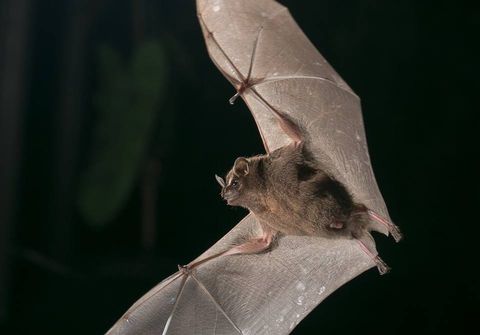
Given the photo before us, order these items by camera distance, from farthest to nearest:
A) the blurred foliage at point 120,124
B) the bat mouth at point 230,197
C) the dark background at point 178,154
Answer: the blurred foliage at point 120,124 → the dark background at point 178,154 → the bat mouth at point 230,197

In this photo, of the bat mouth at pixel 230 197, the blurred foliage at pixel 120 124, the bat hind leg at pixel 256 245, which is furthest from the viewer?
the blurred foliage at pixel 120 124

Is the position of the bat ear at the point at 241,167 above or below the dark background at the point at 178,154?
above

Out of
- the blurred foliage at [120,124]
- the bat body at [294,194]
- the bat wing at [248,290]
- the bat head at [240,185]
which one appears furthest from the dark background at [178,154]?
the bat head at [240,185]

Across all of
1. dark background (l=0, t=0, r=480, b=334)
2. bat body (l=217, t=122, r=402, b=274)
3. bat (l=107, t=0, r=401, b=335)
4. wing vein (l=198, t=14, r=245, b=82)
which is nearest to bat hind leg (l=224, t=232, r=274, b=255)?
bat (l=107, t=0, r=401, b=335)

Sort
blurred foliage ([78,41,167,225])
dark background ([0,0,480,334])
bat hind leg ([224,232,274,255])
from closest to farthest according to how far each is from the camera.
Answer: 1. bat hind leg ([224,232,274,255])
2. dark background ([0,0,480,334])
3. blurred foliage ([78,41,167,225])

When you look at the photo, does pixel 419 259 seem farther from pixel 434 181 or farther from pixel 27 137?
pixel 27 137

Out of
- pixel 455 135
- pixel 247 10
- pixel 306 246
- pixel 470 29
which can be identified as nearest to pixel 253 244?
pixel 306 246

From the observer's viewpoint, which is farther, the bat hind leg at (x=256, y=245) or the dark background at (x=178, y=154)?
the dark background at (x=178, y=154)

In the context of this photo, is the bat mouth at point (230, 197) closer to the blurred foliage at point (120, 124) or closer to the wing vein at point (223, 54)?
the wing vein at point (223, 54)

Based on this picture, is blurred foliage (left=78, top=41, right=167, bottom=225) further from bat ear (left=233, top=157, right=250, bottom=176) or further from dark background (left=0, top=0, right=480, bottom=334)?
bat ear (left=233, top=157, right=250, bottom=176)
